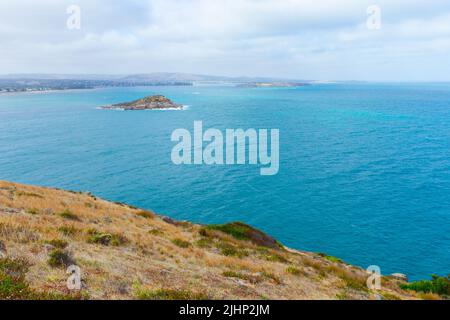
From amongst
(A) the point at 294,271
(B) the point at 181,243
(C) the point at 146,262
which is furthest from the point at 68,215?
(A) the point at 294,271

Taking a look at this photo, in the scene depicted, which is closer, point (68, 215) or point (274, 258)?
point (274, 258)

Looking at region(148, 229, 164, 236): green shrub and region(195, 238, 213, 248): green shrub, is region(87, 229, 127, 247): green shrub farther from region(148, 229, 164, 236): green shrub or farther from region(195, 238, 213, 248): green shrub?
region(195, 238, 213, 248): green shrub

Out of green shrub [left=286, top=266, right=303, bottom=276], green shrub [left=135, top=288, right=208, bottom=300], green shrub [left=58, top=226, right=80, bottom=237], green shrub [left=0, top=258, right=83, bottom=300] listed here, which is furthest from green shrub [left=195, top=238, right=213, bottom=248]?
green shrub [left=0, top=258, right=83, bottom=300]
